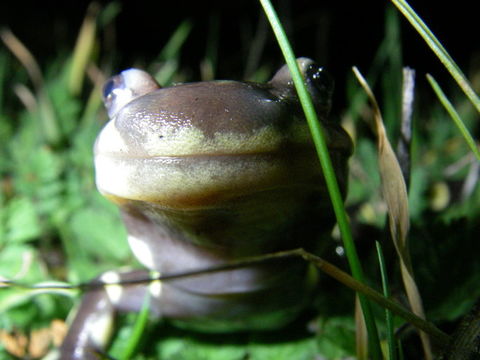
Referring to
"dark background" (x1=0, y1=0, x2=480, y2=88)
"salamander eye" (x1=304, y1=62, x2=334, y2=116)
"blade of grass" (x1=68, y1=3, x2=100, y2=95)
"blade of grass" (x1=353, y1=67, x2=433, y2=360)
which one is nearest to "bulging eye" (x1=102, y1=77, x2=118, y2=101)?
"salamander eye" (x1=304, y1=62, x2=334, y2=116)

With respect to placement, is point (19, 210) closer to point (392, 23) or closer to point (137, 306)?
point (137, 306)

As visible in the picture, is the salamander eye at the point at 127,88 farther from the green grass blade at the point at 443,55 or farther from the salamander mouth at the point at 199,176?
the green grass blade at the point at 443,55

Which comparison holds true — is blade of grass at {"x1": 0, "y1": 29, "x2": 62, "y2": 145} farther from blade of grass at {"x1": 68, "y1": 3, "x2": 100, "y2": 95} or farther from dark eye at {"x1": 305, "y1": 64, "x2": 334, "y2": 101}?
dark eye at {"x1": 305, "y1": 64, "x2": 334, "y2": 101}

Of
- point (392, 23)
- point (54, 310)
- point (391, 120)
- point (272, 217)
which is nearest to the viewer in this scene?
point (272, 217)

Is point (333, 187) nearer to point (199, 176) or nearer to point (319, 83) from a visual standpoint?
point (199, 176)

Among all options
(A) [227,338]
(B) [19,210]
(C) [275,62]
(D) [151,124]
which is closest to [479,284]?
(A) [227,338]

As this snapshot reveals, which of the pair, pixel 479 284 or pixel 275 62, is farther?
pixel 275 62
